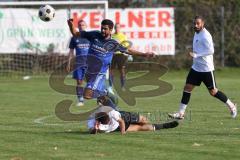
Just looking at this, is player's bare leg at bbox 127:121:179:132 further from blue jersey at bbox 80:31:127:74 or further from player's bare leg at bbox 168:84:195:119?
player's bare leg at bbox 168:84:195:119

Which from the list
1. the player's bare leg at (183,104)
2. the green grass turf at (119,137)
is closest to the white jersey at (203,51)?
the player's bare leg at (183,104)

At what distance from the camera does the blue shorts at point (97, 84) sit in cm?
1384

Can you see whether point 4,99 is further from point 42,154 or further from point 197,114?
point 42,154

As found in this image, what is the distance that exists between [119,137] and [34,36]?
19.3 meters

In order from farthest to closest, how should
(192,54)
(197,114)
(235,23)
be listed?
(235,23) < (197,114) < (192,54)

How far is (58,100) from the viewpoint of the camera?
21.3m

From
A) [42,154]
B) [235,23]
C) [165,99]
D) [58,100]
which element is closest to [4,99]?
[58,100]

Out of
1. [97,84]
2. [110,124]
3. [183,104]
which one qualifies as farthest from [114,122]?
[183,104]

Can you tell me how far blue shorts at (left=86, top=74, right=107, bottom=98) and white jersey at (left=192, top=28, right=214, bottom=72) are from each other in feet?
8.35

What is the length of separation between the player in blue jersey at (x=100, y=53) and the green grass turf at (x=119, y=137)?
752mm

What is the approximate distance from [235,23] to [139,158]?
24356mm

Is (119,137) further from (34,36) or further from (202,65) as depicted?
(34,36)

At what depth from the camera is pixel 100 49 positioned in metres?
14.1

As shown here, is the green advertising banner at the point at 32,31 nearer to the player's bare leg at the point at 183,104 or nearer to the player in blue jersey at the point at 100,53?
the player's bare leg at the point at 183,104
